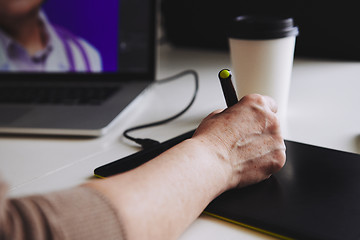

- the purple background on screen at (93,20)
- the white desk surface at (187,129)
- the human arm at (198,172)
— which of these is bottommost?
the white desk surface at (187,129)

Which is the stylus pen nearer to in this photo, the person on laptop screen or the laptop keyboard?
the laptop keyboard

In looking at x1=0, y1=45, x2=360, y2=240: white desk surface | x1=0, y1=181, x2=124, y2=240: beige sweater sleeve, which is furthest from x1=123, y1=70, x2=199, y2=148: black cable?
x1=0, y1=181, x2=124, y2=240: beige sweater sleeve

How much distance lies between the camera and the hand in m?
0.49

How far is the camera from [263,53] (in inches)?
26.5

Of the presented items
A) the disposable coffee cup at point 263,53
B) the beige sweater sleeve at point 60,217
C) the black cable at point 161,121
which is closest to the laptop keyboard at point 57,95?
the black cable at point 161,121

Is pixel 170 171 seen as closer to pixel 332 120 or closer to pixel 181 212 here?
pixel 181 212

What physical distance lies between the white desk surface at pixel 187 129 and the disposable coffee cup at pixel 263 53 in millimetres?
77

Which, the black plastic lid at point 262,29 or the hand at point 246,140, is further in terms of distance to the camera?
the black plastic lid at point 262,29

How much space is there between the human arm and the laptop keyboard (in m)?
0.34

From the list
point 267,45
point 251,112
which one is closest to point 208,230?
point 251,112

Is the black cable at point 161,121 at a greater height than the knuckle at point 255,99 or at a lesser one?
lesser

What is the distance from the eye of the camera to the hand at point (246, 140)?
19.3 inches

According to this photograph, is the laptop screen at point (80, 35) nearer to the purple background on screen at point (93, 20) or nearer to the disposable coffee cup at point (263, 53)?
the purple background on screen at point (93, 20)

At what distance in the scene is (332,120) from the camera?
72 centimetres
